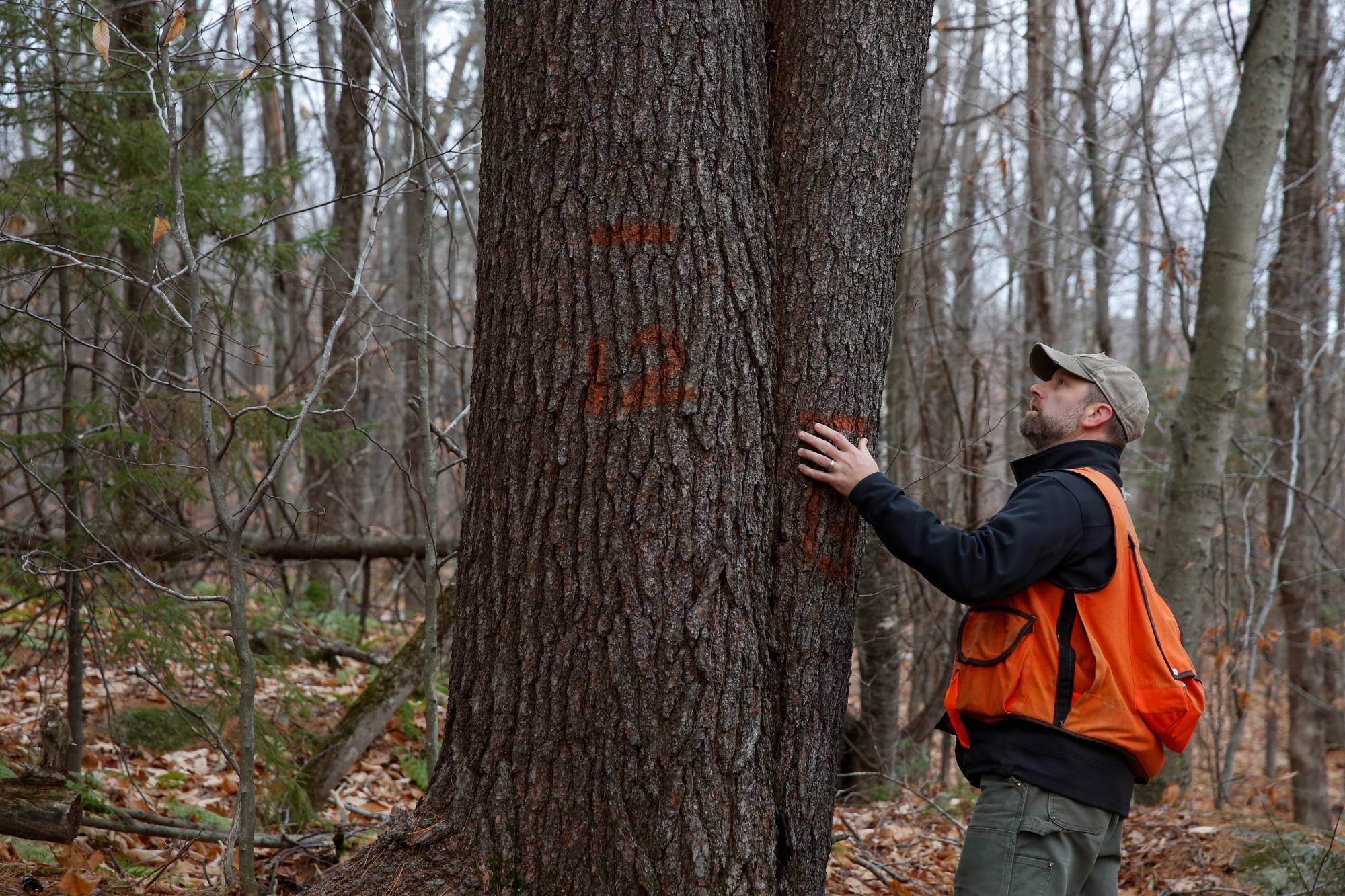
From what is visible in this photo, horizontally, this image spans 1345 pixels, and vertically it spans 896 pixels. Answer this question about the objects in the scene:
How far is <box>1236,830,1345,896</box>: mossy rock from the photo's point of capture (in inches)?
165

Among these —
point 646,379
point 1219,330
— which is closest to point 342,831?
point 646,379

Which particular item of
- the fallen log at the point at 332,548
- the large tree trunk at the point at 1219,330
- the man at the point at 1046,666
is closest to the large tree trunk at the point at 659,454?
the man at the point at 1046,666

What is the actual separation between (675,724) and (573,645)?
0.33 meters

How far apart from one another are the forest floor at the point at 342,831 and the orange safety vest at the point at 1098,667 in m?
1.89

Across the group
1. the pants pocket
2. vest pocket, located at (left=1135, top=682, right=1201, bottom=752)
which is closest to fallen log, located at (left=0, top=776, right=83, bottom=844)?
the pants pocket

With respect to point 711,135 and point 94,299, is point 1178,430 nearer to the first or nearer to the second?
point 711,135

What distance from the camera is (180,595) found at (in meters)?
3.12

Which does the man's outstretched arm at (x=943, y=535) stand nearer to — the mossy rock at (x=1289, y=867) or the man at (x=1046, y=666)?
the man at (x=1046, y=666)

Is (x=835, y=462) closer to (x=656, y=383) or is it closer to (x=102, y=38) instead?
(x=656, y=383)

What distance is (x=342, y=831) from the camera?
386 cm

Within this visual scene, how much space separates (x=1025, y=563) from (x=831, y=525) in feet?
1.80

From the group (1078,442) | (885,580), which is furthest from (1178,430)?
(1078,442)

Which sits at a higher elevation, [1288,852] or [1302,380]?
[1302,380]

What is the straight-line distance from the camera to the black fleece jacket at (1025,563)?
256 cm
